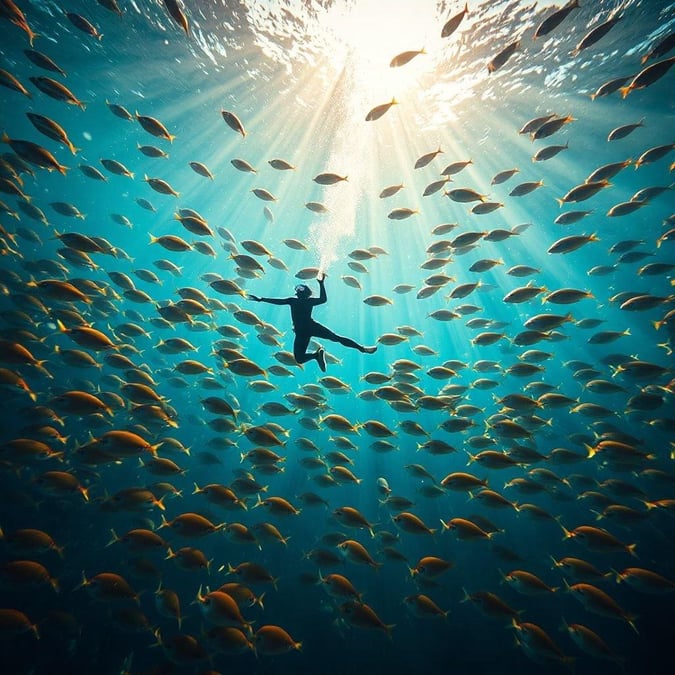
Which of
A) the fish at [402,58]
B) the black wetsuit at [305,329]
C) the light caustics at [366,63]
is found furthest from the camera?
the light caustics at [366,63]

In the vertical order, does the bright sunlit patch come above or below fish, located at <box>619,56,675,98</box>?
above

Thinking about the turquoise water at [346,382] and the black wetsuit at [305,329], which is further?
the black wetsuit at [305,329]

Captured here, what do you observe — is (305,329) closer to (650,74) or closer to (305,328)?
(305,328)

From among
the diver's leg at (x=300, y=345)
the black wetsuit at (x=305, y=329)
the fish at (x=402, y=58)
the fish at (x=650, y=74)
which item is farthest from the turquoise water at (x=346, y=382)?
the fish at (x=402, y=58)

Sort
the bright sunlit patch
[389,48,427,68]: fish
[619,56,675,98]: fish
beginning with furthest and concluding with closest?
1. the bright sunlit patch
2. [389,48,427,68]: fish
3. [619,56,675,98]: fish

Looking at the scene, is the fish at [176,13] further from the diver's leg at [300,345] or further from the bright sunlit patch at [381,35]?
the bright sunlit patch at [381,35]

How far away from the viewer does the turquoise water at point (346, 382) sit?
24.1 feet

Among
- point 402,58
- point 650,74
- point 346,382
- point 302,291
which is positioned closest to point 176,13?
point 402,58

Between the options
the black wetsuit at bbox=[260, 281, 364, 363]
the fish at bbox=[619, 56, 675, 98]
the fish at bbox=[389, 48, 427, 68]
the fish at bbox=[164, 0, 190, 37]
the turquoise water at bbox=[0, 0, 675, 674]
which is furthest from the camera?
the black wetsuit at bbox=[260, 281, 364, 363]

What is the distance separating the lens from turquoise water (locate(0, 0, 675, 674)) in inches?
290

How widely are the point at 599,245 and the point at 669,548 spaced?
A: 2786 centimetres

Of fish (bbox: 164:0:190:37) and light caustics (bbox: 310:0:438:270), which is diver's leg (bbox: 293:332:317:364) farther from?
fish (bbox: 164:0:190:37)

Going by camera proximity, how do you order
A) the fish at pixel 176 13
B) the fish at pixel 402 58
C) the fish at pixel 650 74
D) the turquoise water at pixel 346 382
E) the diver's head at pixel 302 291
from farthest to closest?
the diver's head at pixel 302 291
the turquoise water at pixel 346 382
the fish at pixel 402 58
the fish at pixel 650 74
the fish at pixel 176 13

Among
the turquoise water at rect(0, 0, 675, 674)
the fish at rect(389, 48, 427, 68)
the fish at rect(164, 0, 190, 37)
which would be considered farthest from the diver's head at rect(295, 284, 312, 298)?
the fish at rect(164, 0, 190, 37)
